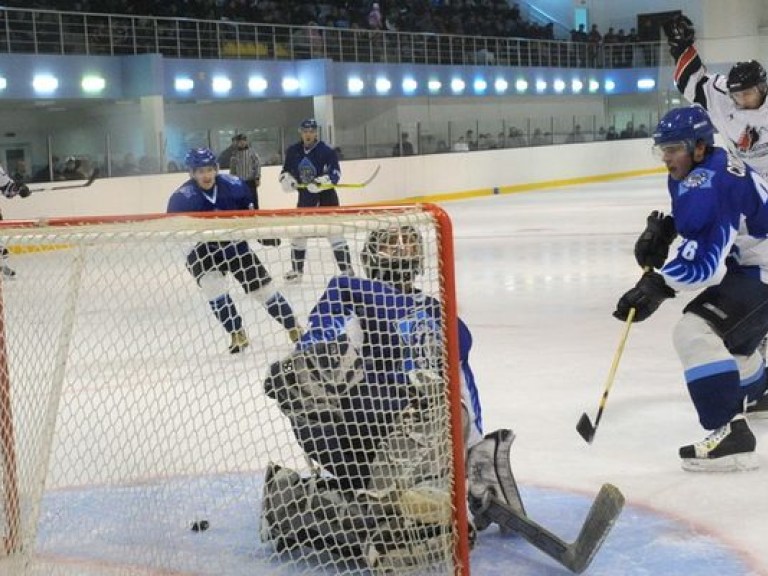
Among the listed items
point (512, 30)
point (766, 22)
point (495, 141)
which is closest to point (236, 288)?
point (495, 141)

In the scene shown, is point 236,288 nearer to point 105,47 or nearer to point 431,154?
point 105,47

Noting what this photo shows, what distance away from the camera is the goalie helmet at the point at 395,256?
8.34 ft

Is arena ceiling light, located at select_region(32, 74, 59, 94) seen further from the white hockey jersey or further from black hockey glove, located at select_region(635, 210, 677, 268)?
black hockey glove, located at select_region(635, 210, 677, 268)

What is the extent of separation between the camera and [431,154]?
1669cm

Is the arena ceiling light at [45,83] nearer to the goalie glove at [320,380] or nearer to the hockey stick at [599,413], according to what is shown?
the hockey stick at [599,413]

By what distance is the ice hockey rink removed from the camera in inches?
108

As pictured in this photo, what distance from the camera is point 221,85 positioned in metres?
15.4

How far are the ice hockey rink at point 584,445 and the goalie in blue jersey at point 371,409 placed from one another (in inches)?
8.0

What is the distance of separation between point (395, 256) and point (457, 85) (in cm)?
1769

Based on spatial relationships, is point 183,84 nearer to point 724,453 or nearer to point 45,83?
point 45,83

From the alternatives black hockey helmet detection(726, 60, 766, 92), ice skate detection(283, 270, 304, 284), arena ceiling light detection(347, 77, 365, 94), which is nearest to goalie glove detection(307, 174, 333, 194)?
black hockey helmet detection(726, 60, 766, 92)

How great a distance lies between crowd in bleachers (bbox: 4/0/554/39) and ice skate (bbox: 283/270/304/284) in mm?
11717

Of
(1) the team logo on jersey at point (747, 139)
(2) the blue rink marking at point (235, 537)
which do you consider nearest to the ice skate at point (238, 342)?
(2) the blue rink marking at point (235, 537)

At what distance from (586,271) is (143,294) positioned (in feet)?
16.4
